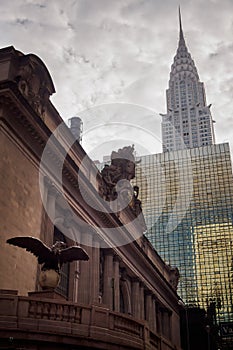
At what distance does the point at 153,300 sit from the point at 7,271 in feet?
104

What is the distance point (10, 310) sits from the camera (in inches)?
650

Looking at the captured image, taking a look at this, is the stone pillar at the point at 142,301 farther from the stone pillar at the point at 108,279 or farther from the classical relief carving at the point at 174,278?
the classical relief carving at the point at 174,278

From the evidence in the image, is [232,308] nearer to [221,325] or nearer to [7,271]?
[221,325]

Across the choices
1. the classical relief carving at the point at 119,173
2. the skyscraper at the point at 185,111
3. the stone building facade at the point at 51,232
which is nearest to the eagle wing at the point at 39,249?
the stone building facade at the point at 51,232

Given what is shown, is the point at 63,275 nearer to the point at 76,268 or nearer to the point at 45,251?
the point at 76,268

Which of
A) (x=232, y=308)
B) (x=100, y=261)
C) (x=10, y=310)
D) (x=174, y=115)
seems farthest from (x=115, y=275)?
(x=174, y=115)

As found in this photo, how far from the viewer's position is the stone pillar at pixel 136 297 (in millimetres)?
43094

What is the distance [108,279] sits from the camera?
1417 inches

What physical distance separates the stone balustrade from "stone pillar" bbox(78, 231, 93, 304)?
12126 mm

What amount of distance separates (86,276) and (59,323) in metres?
15.0

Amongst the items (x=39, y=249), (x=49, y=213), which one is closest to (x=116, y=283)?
(x=49, y=213)

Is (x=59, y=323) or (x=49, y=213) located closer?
(x=59, y=323)

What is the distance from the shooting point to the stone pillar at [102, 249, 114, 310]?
35250 millimetres

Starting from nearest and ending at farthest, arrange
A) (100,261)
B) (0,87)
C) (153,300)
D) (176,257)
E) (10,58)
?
(0,87), (10,58), (100,261), (153,300), (176,257)
